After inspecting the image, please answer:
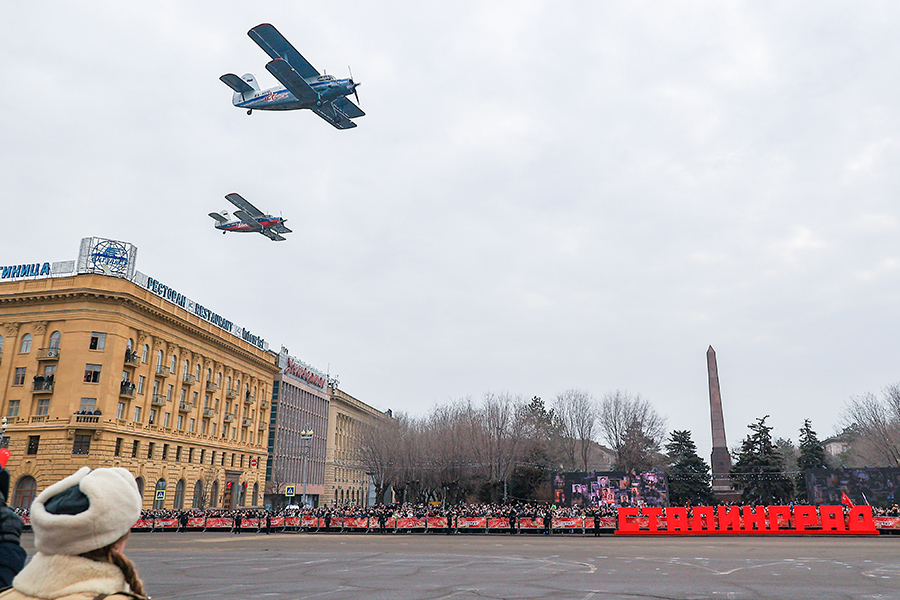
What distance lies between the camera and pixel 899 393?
69.7 meters

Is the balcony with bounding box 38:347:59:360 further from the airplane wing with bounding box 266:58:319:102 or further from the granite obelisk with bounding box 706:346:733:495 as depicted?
the granite obelisk with bounding box 706:346:733:495

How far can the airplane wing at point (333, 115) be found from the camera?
4014cm

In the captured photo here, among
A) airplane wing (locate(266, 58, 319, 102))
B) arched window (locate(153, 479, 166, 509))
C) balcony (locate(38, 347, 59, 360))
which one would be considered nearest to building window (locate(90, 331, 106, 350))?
balcony (locate(38, 347, 59, 360))

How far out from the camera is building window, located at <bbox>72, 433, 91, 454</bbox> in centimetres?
4962

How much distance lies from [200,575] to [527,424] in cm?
5457

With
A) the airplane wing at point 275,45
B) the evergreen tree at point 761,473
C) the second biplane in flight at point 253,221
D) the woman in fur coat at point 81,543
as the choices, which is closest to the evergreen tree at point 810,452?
the evergreen tree at point 761,473

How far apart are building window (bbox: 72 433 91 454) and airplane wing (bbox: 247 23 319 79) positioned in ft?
108

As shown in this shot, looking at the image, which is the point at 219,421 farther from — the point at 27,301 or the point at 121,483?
the point at 121,483

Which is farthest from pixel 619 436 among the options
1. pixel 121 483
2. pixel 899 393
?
pixel 121 483

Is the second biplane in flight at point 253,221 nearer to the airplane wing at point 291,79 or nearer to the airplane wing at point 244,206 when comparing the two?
the airplane wing at point 244,206

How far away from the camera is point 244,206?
51.3 metres

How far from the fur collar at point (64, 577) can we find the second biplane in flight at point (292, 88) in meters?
35.8

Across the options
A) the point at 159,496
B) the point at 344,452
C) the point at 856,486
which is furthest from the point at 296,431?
the point at 856,486

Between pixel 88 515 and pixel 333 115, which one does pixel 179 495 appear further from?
→ pixel 88 515
